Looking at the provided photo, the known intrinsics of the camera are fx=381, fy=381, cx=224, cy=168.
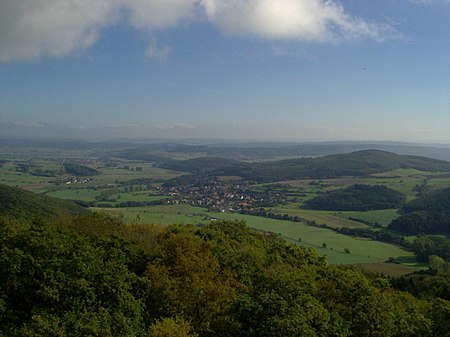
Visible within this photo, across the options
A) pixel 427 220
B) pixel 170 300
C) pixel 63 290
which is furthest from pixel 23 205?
pixel 427 220

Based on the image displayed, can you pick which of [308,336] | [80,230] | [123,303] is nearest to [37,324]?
[123,303]

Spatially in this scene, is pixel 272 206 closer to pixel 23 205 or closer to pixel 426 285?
pixel 23 205

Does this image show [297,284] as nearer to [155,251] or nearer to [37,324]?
[155,251]

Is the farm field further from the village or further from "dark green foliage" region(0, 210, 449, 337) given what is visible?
"dark green foliage" region(0, 210, 449, 337)

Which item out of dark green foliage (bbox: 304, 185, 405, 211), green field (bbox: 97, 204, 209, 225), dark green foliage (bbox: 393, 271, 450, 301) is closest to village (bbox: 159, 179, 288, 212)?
green field (bbox: 97, 204, 209, 225)

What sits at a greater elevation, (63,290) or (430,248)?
(63,290)

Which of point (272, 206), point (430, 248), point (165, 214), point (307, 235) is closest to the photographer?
point (430, 248)

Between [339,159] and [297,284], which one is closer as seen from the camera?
[297,284]

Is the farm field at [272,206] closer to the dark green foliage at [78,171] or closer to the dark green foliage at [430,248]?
the dark green foliage at [430,248]
